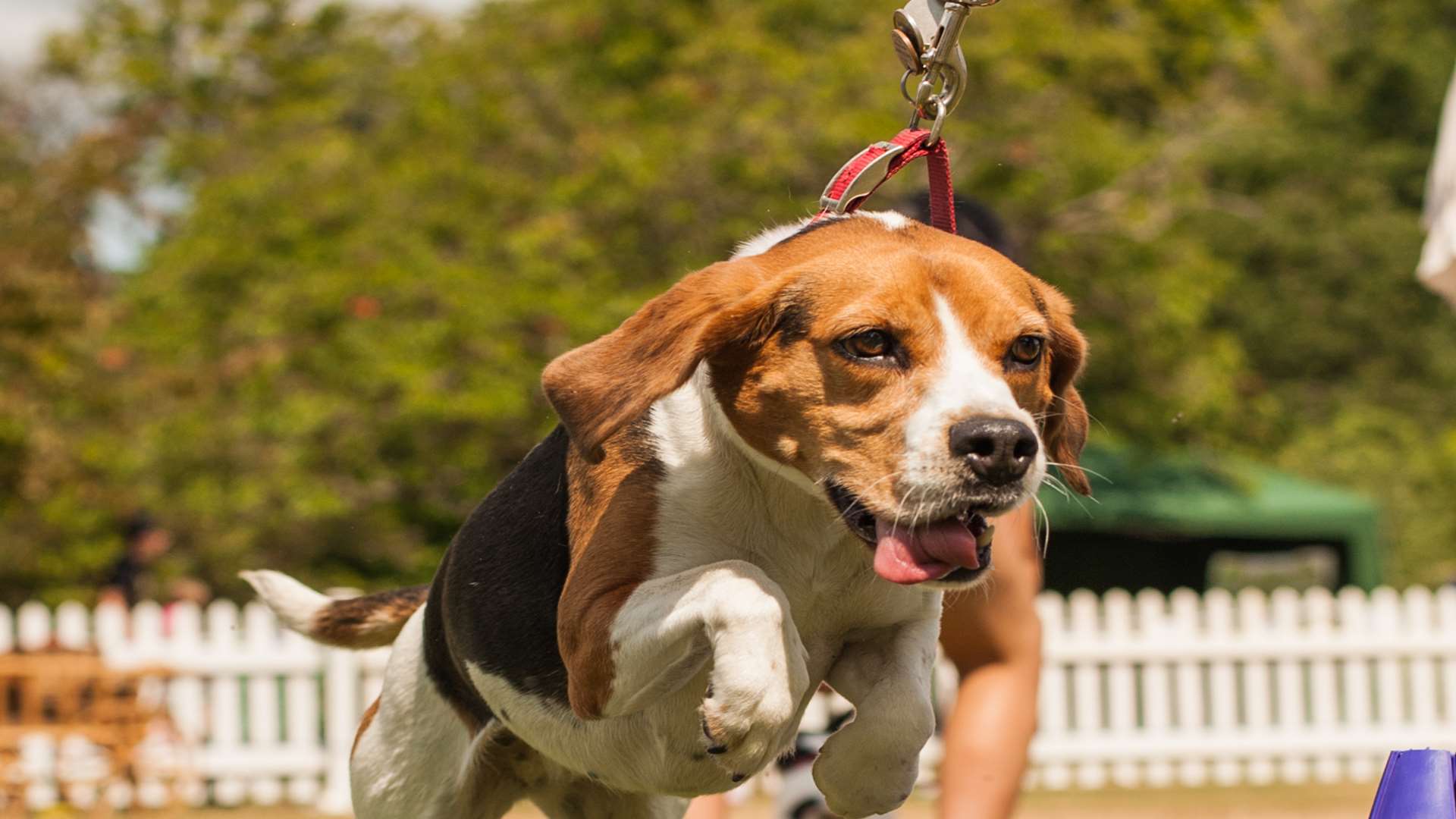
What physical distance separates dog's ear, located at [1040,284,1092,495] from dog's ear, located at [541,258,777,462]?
542 millimetres

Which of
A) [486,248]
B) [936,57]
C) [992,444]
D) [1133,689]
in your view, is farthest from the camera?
[486,248]

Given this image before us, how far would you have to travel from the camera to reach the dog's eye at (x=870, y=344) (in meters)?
2.86

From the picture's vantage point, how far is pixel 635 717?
10.5 ft

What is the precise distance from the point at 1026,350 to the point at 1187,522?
56.6 ft

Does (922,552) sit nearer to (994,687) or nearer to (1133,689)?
(994,687)

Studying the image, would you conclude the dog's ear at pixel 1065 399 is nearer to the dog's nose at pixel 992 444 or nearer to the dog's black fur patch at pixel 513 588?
the dog's nose at pixel 992 444

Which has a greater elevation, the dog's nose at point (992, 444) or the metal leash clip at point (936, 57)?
the metal leash clip at point (936, 57)

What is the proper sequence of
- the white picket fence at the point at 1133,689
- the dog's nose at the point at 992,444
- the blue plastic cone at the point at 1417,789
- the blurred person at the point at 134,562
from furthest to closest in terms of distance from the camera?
the blurred person at the point at 134,562, the white picket fence at the point at 1133,689, the blue plastic cone at the point at 1417,789, the dog's nose at the point at 992,444

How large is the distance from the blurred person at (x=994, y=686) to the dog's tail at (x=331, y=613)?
3.11 ft

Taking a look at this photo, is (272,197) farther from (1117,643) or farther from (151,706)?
(1117,643)

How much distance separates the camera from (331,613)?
13.8ft

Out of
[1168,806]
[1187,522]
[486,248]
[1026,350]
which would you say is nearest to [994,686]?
[1026,350]

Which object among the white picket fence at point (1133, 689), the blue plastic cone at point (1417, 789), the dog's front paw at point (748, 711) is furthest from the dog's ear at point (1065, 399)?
the white picket fence at point (1133, 689)

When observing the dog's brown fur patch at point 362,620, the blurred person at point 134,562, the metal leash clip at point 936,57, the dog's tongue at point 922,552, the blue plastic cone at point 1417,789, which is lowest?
the blurred person at point 134,562
